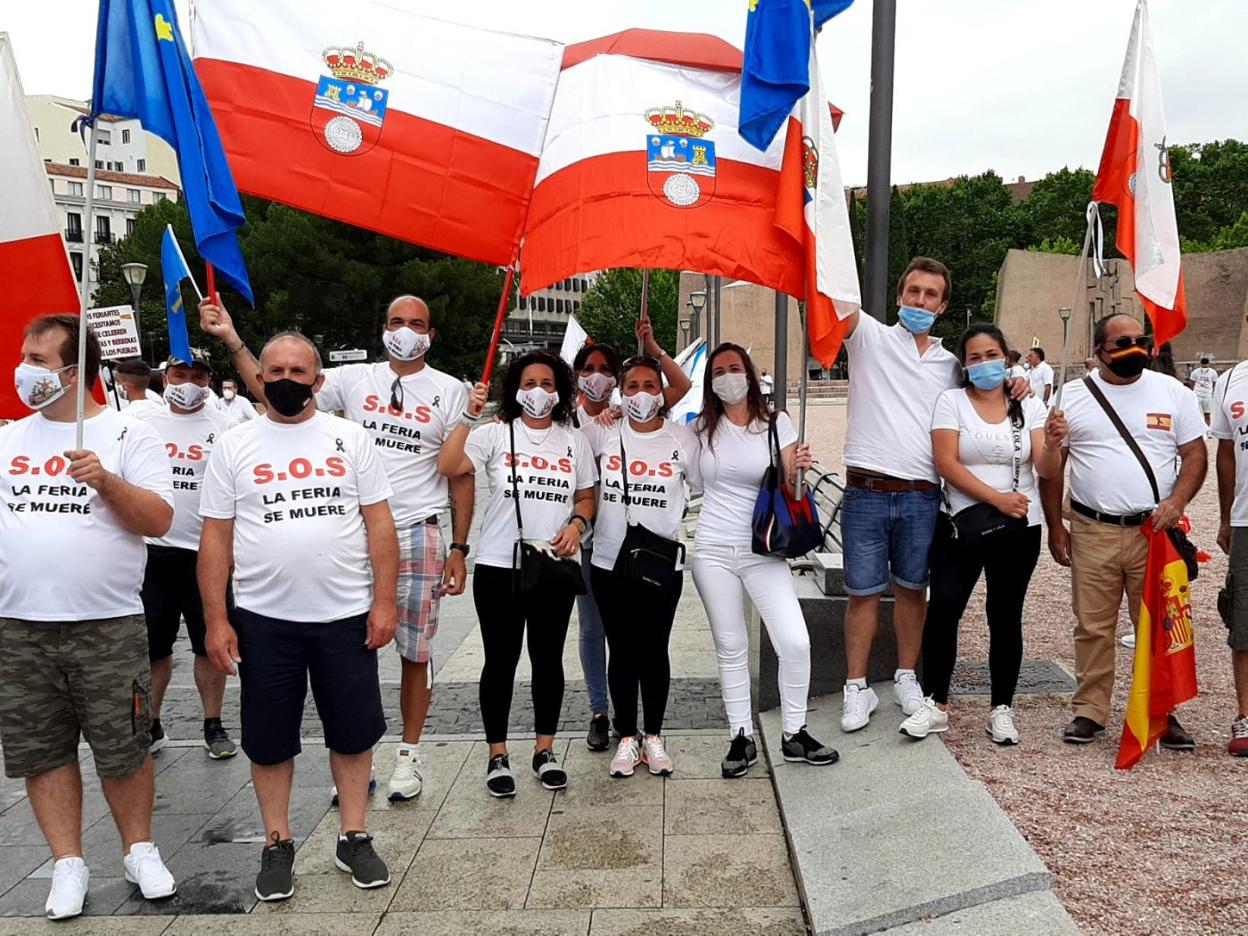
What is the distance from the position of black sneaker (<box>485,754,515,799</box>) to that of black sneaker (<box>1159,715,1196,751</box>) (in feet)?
9.62

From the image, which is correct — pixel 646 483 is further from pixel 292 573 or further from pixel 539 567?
pixel 292 573

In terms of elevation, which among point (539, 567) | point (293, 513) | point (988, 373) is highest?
A: point (988, 373)

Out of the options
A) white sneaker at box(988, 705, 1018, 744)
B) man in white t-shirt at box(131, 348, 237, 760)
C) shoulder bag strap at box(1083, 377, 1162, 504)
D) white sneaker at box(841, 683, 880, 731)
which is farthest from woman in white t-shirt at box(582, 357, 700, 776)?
man in white t-shirt at box(131, 348, 237, 760)

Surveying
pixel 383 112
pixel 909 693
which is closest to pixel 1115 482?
pixel 909 693

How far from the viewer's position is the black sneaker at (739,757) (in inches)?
196

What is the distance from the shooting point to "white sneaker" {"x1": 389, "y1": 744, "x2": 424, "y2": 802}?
491 cm

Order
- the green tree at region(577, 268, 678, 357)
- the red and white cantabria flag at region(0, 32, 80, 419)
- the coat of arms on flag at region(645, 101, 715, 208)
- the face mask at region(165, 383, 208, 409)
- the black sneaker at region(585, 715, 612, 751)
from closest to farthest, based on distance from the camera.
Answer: the red and white cantabria flag at region(0, 32, 80, 419)
the coat of arms on flag at region(645, 101, 715, 208)
the face mask at region(165, 383, 208, 409)
the black sneaker at region(585, 715, 612, 751)
the green tree at region(577, 268, 678, 357)

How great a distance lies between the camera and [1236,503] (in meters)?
4.90

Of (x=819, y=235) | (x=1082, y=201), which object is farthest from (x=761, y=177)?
(x=1082, y=201)

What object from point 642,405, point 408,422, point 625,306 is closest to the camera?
point 408,422

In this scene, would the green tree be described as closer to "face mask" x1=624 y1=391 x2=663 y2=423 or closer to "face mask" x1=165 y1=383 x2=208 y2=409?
"face mask" x1=165 y1=383 x2=208 y2=409

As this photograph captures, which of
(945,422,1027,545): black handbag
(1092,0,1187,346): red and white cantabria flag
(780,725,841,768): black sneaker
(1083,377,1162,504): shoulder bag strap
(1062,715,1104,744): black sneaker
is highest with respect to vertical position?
(1092,0,1187,346): red and white cantabria flag

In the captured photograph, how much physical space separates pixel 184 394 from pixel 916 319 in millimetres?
3615

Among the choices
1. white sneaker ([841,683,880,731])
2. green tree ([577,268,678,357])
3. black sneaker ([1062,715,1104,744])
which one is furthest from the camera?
green tree ([577,268,678,357])
